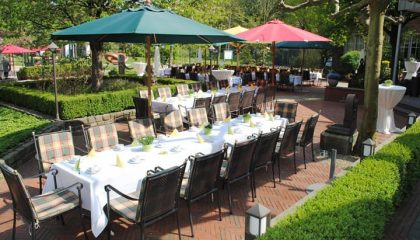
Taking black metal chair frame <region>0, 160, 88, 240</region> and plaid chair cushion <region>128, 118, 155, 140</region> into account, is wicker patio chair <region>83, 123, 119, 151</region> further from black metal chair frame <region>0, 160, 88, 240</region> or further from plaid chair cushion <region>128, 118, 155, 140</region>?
black metal chair frame <region>0, 160, 88, 240</region>

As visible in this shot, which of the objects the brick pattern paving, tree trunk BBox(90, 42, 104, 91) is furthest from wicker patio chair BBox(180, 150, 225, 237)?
tree trunk BBox(90, 42, 104, 91)

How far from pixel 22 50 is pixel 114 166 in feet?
71.6

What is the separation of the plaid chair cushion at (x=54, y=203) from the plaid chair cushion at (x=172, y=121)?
2978mm

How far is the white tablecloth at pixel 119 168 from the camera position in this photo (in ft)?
13.2

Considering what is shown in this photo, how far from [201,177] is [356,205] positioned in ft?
5.60

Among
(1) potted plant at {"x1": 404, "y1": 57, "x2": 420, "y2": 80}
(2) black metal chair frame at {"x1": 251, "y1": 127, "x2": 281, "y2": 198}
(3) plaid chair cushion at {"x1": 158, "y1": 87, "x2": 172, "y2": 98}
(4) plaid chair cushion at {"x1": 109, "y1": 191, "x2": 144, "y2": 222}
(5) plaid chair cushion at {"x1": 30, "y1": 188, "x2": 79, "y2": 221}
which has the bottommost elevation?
(4) plaid chair cushion at {"x1": 109, "y1": 191, "x2": 144, "y2": 222}

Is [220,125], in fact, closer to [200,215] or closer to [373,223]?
[200,215]

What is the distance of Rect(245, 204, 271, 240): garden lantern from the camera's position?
2.94 meters

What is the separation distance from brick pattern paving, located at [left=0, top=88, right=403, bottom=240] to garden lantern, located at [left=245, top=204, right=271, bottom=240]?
4.56ft

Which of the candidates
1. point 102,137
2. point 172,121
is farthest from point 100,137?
point 172,121

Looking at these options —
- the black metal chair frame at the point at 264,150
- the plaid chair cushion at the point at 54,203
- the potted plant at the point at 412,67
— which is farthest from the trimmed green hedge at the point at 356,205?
the potted plant at the point at 412,67

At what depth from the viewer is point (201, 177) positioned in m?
4.41

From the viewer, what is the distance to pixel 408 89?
614 inches

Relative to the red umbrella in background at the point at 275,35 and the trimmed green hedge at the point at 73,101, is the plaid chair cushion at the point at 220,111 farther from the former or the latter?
the trimmed green hedge at the point at 73,101
